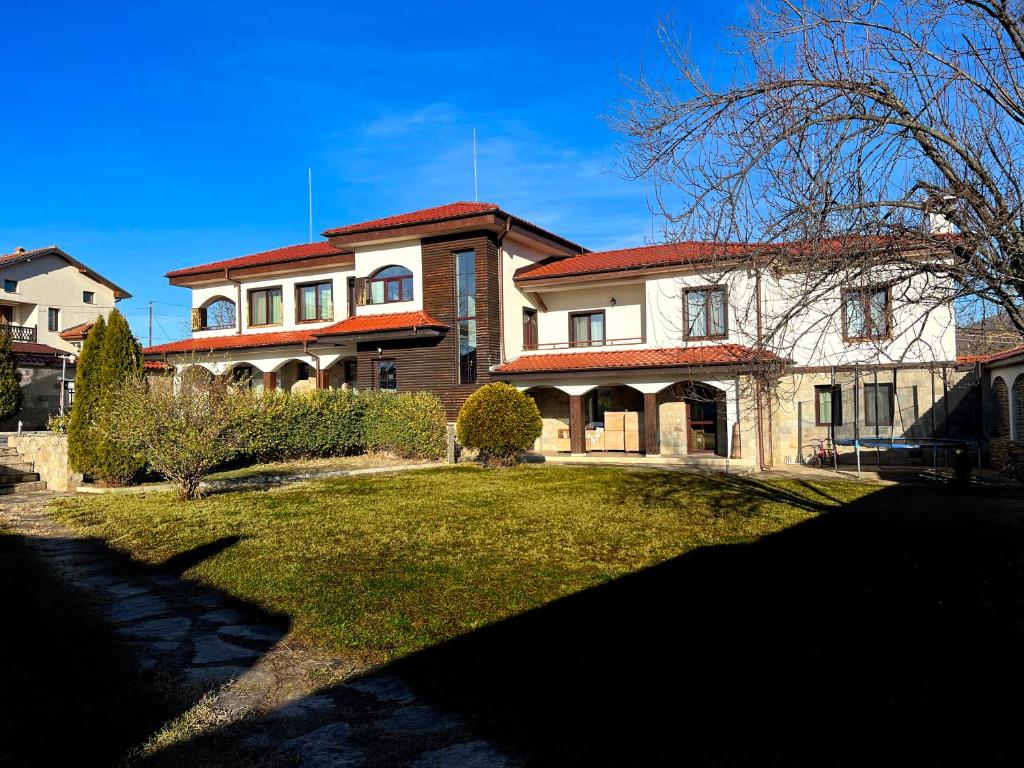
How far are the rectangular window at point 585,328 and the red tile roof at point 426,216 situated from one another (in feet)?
14.3

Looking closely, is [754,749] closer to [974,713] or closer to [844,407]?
[974,713]

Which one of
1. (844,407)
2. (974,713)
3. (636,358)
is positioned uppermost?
(636,358)

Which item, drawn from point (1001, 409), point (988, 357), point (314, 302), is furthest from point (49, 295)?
point (1001, 409)

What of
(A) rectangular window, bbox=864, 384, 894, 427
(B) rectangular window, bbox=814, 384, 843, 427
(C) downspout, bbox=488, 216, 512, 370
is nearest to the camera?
(A) rectangular window, bbox=864, 384, 894, 427

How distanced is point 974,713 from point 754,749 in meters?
1.32

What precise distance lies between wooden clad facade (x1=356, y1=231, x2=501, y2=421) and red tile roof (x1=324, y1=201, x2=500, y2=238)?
27.7 inches

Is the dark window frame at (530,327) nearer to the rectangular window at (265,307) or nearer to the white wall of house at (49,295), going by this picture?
the rectangular window at (265,307)

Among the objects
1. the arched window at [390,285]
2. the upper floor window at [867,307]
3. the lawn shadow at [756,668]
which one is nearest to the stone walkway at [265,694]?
the lawn shadow at [756,668]

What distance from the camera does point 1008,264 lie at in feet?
17.6

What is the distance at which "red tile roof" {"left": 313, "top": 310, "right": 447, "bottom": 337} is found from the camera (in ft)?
70.7

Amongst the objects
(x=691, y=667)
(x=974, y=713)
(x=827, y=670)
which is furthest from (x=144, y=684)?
(x=974, y=713)

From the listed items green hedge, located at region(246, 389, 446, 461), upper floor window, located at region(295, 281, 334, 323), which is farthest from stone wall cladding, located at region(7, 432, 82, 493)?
upper floor window, located at region(295, 281, 334, 323)

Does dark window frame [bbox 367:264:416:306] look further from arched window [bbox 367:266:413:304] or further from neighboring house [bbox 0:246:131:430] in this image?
neighboring house [bbox 0:246:131:430]

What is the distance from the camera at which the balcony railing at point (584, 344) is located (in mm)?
21688
